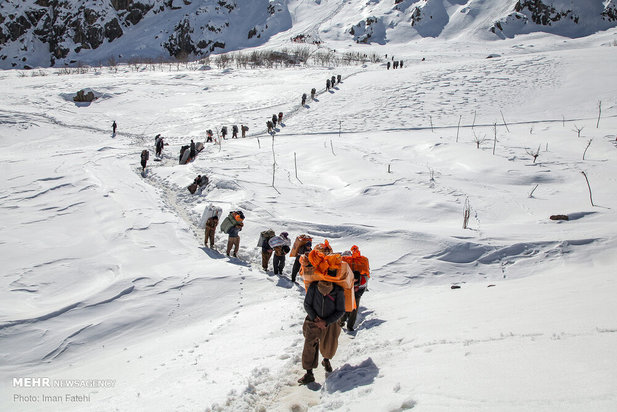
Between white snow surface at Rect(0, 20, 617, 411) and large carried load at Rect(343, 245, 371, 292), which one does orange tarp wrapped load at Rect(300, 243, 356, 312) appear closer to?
white snow surface at Rect(0, 20, 617, 411)

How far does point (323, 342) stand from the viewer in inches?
154

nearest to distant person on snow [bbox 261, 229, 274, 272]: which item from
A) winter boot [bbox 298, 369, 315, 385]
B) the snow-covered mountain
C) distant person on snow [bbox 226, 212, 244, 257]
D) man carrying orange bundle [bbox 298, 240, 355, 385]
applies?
distant person on snow [bbox 226, 212, 244, 257]

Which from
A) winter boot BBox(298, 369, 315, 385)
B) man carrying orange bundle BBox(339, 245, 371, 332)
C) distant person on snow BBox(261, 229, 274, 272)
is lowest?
distant person on snow BBox(261, 229, 274, 272)

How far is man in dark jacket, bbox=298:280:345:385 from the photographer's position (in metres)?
3.78

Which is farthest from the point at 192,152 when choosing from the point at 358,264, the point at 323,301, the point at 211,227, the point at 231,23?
the point at 231,23

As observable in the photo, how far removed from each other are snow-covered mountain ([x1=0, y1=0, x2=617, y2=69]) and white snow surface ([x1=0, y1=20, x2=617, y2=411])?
46.3 meters

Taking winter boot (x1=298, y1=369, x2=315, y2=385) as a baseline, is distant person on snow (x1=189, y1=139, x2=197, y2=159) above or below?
above

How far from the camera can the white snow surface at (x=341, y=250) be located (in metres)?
3.29

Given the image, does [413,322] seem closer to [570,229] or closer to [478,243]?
[478,243]

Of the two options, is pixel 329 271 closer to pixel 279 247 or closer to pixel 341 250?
pixel 279 247

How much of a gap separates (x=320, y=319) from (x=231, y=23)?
80.6 m

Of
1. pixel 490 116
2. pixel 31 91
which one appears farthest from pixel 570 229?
pixel 31 91

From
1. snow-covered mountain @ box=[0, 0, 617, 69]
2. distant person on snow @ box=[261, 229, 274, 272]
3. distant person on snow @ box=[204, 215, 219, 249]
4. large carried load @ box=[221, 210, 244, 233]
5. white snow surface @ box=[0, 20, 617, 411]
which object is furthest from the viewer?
snow-covered mountain @ box=[0, 0, 617, 69]

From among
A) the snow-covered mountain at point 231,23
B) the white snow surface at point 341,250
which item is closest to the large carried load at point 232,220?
the white snow surface at point 341,250
